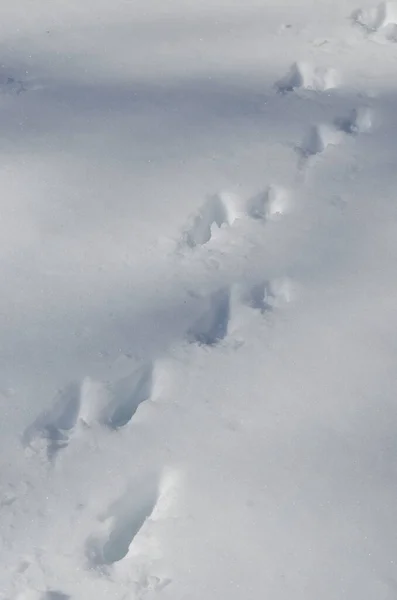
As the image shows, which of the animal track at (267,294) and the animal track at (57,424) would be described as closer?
the animal track at (57,424)

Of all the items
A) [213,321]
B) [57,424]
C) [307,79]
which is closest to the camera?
[57,424]

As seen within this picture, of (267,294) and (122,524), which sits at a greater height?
(267,294)

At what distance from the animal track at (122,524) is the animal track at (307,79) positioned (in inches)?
70.9

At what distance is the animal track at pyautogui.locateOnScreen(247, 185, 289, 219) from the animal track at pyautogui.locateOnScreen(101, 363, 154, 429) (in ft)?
2.36

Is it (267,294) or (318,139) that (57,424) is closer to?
(267,294)

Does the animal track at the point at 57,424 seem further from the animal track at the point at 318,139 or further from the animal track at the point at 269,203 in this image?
the animal track at the point at 318,139

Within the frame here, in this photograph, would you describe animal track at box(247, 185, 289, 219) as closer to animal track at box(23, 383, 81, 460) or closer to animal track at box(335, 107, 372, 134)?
animal track at box(335, 107, 372, 134)

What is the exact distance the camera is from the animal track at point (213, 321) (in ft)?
7.59

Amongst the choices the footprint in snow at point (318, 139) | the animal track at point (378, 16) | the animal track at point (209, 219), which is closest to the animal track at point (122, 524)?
the animal track at point (209, 219)

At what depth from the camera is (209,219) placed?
2.66m

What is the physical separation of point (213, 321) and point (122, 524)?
0.67m

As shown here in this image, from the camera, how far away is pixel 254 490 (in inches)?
76.9

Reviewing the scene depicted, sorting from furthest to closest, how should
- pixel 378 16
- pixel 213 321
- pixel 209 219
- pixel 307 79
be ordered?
pixel 378 16 < pixel 307 79 < pixel 209 219 < pixel 213 321

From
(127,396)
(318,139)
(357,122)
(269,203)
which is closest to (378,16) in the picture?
(357,122)
